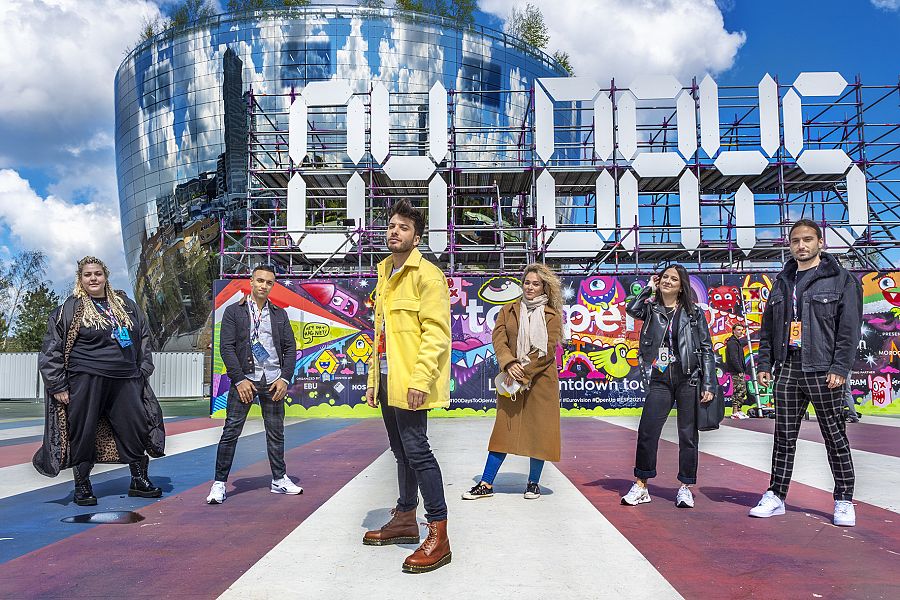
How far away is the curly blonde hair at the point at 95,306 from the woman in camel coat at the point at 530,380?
3.05m

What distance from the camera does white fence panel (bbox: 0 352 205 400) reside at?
25.5 metres

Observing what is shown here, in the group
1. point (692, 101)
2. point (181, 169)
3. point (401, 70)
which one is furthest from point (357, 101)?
point (181, 169)

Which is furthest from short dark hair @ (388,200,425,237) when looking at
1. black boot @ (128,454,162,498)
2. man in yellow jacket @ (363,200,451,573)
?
black boot @ (128,454,162,498)

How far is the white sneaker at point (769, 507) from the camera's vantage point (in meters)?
4.47

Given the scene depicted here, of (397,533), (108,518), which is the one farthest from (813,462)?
(108,518)

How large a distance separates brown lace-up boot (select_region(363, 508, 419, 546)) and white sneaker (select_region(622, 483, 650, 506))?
1.83m

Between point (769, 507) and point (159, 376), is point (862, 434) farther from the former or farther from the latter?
point (159, 376)

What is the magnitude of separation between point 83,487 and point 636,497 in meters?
4.23

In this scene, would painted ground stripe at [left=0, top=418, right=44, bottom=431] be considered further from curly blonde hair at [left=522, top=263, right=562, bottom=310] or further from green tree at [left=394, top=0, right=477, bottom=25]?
green tree at [left=394, top=0, right=477, bottom=25]

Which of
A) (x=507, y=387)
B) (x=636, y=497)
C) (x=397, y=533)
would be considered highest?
(x=507, y=387)

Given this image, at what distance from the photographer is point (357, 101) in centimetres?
1884

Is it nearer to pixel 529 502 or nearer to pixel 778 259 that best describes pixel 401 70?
pixel 778 259

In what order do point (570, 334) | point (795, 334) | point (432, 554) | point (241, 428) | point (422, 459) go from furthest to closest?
point (570, 334) < point (241, 428) < point (795, 334) < point (422, 459) < point (432, 554)

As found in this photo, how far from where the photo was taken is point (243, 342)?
17.1 feet
